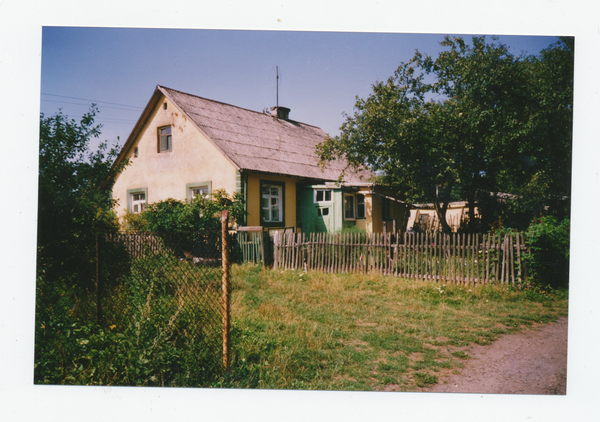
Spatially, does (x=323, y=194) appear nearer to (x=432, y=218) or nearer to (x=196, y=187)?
(x=196, y=187)

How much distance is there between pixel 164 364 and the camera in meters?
3.59

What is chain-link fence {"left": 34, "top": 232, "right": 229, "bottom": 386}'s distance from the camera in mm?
3574

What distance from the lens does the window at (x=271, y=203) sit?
1209 cm

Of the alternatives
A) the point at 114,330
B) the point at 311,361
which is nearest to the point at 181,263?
the point at 114,330

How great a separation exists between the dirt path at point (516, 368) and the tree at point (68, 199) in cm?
482

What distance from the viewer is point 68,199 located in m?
5.24

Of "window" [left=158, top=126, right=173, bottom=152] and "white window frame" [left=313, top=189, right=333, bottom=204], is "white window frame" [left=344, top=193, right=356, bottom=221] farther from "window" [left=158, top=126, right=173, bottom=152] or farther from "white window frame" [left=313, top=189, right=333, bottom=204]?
"window" [left=158, top=126, right=173, bottom=152]

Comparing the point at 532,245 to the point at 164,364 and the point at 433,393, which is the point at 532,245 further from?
the point at 164,364

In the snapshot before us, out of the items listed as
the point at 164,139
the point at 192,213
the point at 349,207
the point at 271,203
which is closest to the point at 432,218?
the point at 349,207

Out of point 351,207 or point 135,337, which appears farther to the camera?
point 351,207

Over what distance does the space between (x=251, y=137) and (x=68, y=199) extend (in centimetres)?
807

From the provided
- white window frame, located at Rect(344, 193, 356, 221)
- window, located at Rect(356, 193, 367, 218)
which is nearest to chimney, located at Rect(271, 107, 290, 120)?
white window frame, located at Rect(344, 193, 356, 221)

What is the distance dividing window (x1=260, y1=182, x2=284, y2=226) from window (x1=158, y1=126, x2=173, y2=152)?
11.5 ft
